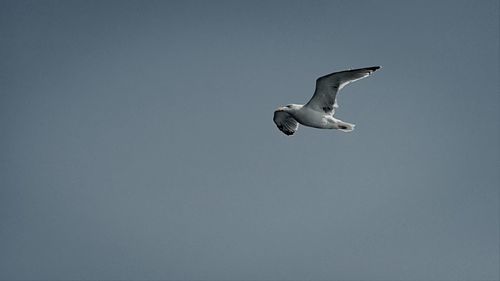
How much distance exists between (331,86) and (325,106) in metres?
1.92

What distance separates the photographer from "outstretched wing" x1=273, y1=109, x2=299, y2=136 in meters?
57.8

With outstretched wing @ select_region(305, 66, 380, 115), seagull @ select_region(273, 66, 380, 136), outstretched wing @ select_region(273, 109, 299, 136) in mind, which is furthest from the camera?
outstretched wing @ select_region(273, 109, 299, 136)

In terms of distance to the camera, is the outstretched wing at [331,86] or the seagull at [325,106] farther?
the seagull at [325,106]

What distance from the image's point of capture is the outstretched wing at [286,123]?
57812mm

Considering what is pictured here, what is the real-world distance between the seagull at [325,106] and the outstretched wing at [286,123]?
8.26 ft

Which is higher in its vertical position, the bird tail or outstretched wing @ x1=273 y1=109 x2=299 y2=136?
outstretched wing @ x1=273 y1=109 x2=299 y2=136

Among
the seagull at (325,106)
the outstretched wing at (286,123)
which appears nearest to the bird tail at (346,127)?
the seagull at (325,106)

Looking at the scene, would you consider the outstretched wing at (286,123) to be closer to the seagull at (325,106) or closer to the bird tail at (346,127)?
the seagull at (325,106)

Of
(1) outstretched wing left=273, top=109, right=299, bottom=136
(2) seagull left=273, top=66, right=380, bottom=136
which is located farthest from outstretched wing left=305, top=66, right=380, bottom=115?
(1) outstretched wing left=273, top=109, right=299, bottom=136

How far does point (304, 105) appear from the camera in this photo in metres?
52.9

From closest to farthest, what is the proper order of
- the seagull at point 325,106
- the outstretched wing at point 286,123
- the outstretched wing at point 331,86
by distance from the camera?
the outstretched wing at point 331,86
the seagull at point 325,106
the outstretched wing at point 286,123

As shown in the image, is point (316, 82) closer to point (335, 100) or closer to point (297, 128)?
point (335, 100)

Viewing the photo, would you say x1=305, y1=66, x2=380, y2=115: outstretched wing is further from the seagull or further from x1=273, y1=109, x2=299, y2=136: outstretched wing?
x1=273, y1=109, x2=299, y2=136: outstretched wing

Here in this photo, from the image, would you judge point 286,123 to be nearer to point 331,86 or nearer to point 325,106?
point 325,106
